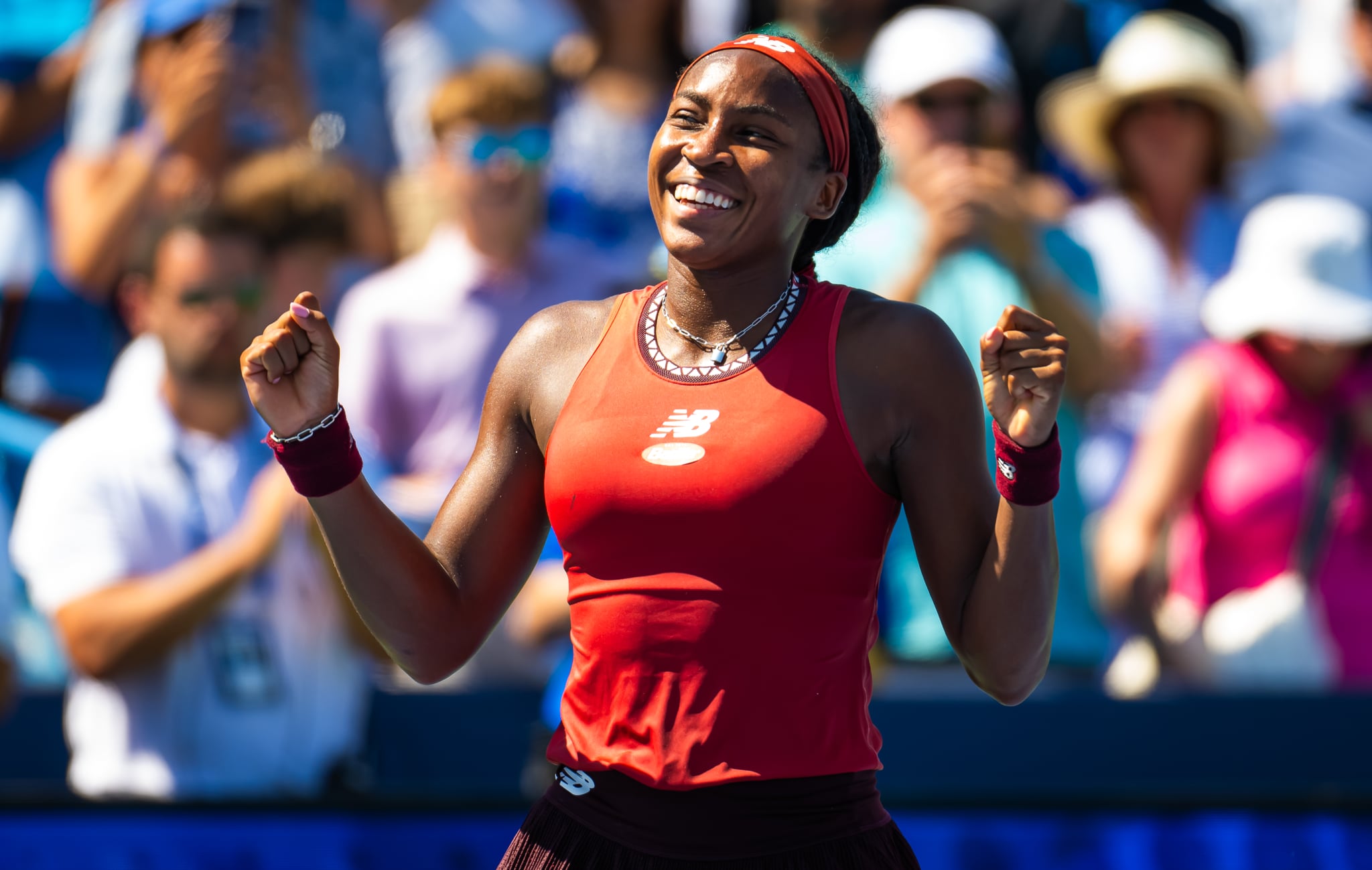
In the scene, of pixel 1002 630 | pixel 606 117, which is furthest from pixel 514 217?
pixel 1002 630

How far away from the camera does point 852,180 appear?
230cm

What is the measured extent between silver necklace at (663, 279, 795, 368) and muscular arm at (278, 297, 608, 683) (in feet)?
0.44

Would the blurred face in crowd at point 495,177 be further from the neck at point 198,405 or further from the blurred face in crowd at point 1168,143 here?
the blurred face in crowd at point 1168,143

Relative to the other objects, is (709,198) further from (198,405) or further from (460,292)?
(460,292)

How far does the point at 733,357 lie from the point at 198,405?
2893 millimetres

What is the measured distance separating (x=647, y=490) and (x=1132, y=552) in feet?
9.90

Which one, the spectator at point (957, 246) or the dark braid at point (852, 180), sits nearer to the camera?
the dark braid at point (852, 180)

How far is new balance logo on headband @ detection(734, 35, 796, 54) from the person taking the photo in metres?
2.16

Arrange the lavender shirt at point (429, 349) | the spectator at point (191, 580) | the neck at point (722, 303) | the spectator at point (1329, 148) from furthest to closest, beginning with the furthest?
the spectator at point (1329, 148) < the lavender shirt at point (429, 349) < the spectator at point (191, 580) < the neck at point (722, 303)

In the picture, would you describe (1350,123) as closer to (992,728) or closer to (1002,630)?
(992,728)

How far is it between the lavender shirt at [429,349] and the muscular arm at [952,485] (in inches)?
120

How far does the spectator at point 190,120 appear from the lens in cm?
533

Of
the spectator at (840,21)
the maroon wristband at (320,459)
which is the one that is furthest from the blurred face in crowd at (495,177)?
the maroon wristband at (320,459)

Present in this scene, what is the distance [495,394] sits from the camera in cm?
227
